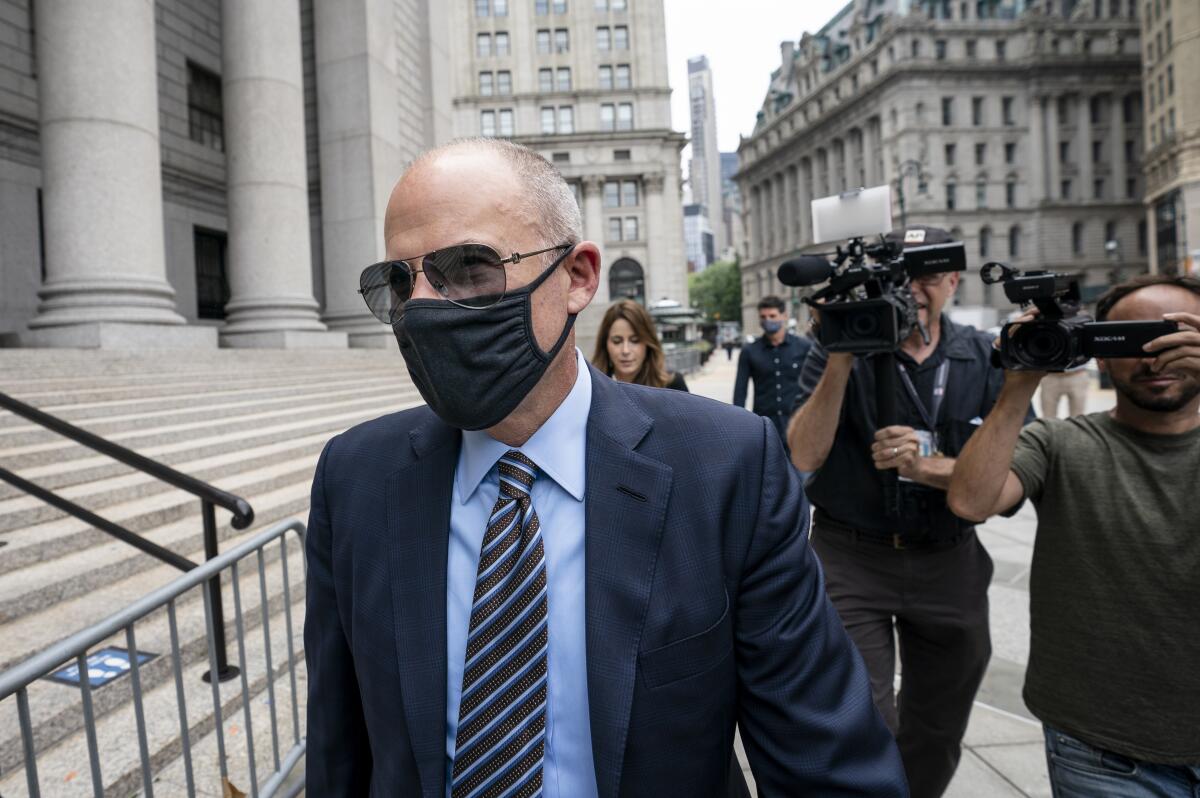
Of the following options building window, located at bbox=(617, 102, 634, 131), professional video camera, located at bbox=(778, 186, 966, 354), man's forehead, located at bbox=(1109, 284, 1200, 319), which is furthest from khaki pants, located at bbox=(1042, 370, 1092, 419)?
building window, located at bbox=(617, 102, 634, 131)

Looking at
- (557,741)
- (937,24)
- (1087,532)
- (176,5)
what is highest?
(937,24)

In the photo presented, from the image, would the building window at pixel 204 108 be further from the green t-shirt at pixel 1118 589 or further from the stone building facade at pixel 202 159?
the green t-shirt at pixel 1118 589

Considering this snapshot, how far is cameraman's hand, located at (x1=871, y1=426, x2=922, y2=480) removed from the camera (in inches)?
105

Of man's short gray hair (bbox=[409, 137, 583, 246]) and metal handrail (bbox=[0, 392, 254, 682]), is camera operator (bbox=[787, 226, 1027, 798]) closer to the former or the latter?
man's short gray hair (bbox=[409, 137, 583, 246])

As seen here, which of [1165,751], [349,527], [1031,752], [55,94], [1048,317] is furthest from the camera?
[55,94]

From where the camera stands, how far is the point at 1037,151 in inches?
2921

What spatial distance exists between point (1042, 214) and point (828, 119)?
989 inches

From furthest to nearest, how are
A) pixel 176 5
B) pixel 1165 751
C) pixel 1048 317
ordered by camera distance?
pixel 176 5
pixel 1048 317
pixel 1165 751

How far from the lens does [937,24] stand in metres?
74.5

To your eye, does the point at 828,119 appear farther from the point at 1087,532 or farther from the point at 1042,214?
the point at 1087,532

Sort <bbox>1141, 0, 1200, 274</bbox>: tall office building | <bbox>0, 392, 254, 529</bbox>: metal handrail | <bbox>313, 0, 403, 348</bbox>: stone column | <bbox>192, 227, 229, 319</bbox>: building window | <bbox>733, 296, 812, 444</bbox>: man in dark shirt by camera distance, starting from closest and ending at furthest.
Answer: <bbox>0, 392, 254, 529</bbox>: metal handrail
<bbox>733, 296, 812, 444</bbox>: man in dark shirt
<bbox>313, 0, 403, 348</bbox>: stone column
<bbox>192, 227, 229, 319</bbox>: building window
<bbox>1141, 0, 1200, 274</bbox>: tall office building

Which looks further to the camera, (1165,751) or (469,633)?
(1165,751)

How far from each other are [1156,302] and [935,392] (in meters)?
0.97

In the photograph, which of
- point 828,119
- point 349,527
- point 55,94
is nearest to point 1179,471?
point 349,527
